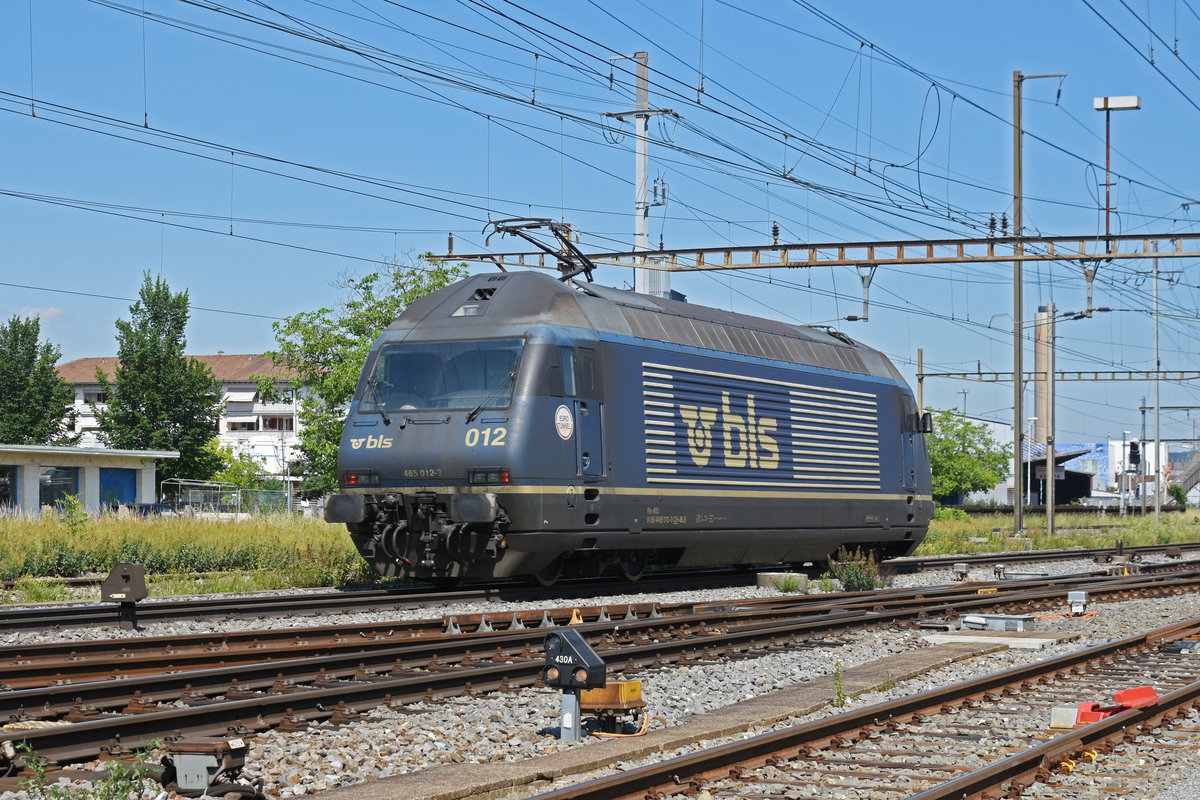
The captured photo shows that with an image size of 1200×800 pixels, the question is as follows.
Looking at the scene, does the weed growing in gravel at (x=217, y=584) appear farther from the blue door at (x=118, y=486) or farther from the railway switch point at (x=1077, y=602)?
the blue door at (x=118, y=486)

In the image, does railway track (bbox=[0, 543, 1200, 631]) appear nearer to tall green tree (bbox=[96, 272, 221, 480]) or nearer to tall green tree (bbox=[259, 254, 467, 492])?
tall green tree (bbox=[259, 254, 467, 492])

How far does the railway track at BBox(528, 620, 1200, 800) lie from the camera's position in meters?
7.04

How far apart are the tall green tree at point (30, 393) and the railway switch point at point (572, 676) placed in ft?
218

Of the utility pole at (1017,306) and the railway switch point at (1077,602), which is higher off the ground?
the utility pole at (1017,306)

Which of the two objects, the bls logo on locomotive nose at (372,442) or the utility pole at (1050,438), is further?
the utility pole at (1050,438)

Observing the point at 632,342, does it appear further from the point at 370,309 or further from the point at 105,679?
the point at 370,309

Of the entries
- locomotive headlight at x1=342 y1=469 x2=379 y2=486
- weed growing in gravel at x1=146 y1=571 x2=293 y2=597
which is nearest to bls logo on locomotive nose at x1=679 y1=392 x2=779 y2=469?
locomotive headlight at x1=342 y1=469 x2=379 y2=486

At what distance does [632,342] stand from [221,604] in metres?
6.35

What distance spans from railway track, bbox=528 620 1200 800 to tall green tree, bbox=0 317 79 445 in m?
66.8

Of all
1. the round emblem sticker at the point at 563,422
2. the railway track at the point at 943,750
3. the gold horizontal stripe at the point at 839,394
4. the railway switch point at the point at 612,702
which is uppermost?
the gold horizontal stripe at the point at 839,394

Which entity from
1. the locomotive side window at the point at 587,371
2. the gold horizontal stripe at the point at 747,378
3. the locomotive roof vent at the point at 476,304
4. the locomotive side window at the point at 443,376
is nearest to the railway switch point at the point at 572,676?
the locomotive side window at the point at 443,376

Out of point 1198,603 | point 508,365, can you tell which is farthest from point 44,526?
point 1198,603

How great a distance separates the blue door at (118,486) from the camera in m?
38.6

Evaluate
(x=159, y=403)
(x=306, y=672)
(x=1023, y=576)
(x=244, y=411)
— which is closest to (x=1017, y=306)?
(x=1023, y=576)
